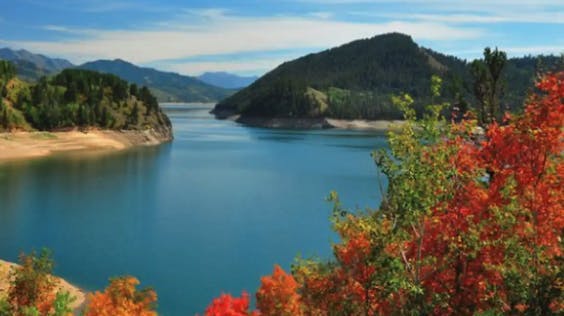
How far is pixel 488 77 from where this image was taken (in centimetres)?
3762

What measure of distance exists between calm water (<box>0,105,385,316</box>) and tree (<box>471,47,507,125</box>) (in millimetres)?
12387

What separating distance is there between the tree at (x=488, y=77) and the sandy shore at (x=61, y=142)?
133 m

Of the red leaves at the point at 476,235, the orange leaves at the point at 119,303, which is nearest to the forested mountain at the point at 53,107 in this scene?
the orange leaves at the point at 119,303

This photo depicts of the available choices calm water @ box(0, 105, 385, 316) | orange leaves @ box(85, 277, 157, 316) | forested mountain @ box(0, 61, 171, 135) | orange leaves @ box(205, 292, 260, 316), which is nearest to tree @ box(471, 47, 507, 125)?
calm water @ box(0, 105, 385, 316)

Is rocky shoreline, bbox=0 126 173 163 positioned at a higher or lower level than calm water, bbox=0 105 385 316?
higher

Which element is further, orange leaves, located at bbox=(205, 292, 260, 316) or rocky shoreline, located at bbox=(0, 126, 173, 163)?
rocky shoreline, located at bbox=(0, 126, 173, 163)

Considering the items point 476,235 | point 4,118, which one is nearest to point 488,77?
point 476,235

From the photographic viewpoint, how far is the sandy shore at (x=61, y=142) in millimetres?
150750

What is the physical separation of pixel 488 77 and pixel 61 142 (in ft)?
509

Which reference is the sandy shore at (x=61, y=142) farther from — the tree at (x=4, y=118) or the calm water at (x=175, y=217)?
the calm water at (x=175, y=217)

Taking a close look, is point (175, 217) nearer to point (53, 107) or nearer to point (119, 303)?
point (119, 303)

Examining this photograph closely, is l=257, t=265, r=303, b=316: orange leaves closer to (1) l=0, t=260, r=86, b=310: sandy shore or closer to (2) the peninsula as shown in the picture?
(1) l=0, t=260, r=86, b=310: sandy shore

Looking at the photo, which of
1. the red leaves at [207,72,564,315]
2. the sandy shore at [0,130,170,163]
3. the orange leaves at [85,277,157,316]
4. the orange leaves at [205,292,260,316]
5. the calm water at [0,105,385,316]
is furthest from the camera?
the sandy shore at [0,130,170,163]

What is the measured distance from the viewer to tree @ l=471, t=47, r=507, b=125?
3741 cm
